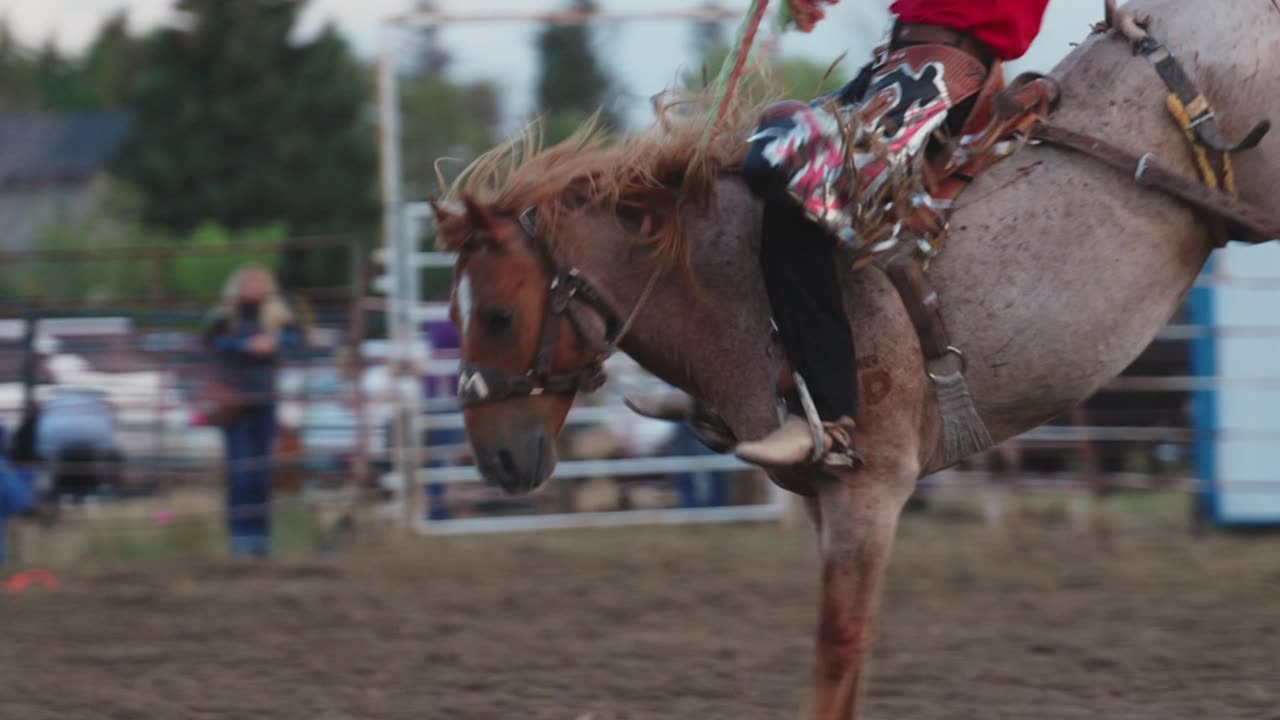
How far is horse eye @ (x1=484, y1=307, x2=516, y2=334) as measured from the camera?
3521 millimetres

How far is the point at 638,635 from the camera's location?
5824 millimetres

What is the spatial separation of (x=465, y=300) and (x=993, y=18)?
1479 millimetres

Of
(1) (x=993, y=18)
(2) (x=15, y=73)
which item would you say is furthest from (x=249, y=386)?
(2) (x=15, y=73)

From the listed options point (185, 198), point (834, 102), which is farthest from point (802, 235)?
point (185, 198)

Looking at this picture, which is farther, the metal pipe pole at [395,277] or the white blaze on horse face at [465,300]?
the metal pipe pole at [395,277]

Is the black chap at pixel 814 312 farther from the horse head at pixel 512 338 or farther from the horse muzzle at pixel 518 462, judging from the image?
the horse muzzle at pixel 518 462

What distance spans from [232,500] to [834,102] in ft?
20.8

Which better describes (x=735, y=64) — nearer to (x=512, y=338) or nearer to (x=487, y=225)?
(x=487, y=225)

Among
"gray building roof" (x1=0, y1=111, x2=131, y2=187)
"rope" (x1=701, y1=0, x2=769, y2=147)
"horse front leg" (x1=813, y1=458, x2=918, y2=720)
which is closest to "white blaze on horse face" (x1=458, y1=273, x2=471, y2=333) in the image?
"rope" (x1=701, y1=0, x2=769, y2=147)

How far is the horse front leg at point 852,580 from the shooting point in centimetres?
343

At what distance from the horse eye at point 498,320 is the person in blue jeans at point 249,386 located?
18.0 feet

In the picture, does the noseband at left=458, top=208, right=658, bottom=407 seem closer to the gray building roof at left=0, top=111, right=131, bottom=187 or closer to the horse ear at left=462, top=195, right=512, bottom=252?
the horse ear at left=462, top=195, right=512, bottom=252

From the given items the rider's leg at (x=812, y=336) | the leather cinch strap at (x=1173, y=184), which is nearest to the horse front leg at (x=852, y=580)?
the rider's leg at (x=812, y=336)

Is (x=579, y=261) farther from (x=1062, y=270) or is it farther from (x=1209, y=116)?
(x=1209, y=116)
